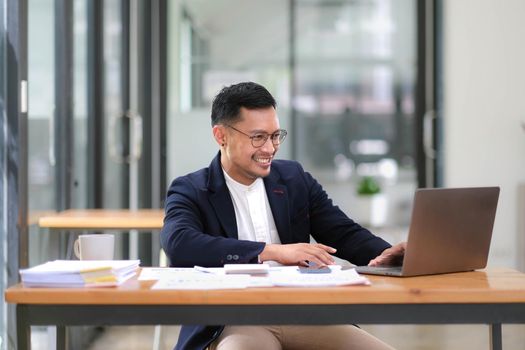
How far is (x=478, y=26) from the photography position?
23.9 feet

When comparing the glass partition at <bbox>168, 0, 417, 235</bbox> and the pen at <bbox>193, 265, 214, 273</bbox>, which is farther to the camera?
the glass partition at <bbox>168, 0, 417, 235</bbox>

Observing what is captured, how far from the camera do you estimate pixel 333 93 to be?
783 centimetres

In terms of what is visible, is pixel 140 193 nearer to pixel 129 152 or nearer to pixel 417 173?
pixel 129 152

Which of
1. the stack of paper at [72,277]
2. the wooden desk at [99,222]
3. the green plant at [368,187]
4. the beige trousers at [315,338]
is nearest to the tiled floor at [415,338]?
the wooden desk at [99,222]

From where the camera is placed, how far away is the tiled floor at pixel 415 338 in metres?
5.12

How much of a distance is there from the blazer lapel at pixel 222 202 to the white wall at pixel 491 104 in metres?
4.72

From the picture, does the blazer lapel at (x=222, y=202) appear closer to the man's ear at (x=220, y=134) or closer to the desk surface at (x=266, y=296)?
the man's ear at (x=220, y=134)

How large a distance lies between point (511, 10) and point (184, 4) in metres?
2.63

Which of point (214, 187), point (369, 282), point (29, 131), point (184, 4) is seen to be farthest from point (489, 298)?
point (184, 4)

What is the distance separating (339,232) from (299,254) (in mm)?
524

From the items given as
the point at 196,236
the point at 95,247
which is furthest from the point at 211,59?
the point at 95,247

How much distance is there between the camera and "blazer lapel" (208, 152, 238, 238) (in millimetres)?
2760

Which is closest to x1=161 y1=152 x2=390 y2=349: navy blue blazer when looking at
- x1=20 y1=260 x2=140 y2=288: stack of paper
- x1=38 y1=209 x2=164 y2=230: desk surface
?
x1=20 y1=260 x2=140 y2=288: stack of paper

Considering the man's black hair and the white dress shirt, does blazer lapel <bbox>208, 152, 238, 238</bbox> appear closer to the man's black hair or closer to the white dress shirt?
the white dress shirt
